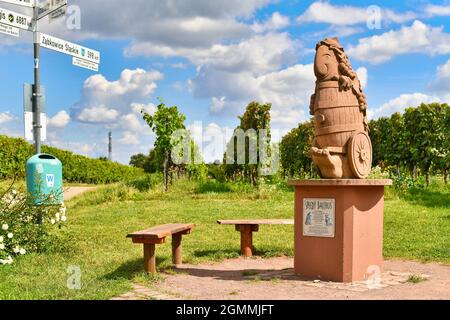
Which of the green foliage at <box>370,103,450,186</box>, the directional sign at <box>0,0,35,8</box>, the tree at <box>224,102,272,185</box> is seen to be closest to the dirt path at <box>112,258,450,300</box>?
the directional sign at <box>0,0,35,8</box>

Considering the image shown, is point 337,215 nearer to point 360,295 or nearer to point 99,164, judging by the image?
point 360,295

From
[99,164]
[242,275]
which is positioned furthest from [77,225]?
[99,164]

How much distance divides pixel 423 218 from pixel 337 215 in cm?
700

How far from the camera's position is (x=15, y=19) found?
869cm

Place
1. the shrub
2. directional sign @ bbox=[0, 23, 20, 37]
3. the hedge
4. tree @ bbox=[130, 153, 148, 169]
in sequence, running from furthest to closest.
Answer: tree @ bbox=[130, 153, 148, 169], the hedge, the shrub, directional sign @ bbox=[0, 23, 20, 37]

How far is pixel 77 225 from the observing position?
12.6 meters

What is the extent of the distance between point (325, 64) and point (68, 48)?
179 inches

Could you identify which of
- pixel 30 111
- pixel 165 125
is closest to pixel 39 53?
pixel 30 111

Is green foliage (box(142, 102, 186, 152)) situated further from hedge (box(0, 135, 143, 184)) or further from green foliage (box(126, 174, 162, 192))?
hedge (box(0, 135, 143, 184))

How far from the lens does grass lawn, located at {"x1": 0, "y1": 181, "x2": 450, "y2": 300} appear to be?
6.85m

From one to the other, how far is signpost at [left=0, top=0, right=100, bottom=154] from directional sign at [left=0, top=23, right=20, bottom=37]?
0.61 ft

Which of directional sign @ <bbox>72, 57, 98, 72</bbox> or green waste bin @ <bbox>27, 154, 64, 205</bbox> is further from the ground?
directional sign @ <bbox>72, 57, 98, 72</bbox>

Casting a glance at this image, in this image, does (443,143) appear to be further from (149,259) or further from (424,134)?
(149,259)

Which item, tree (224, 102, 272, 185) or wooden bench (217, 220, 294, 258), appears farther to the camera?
tree (224, 102, 272, 185)
